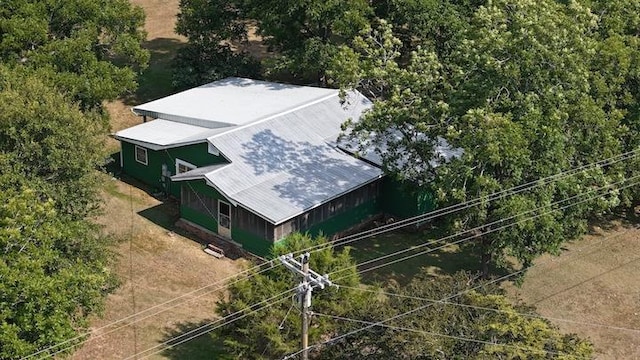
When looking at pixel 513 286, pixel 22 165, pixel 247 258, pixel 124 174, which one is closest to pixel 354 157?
pixel 247 258

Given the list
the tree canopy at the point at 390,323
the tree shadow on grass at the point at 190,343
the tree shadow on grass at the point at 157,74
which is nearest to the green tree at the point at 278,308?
the tree canopy at the point at 390,323

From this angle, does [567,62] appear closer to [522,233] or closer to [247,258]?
[522,233]

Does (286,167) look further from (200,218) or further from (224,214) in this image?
(200,218)

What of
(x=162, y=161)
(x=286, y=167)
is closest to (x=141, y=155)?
(x=162, y=161)

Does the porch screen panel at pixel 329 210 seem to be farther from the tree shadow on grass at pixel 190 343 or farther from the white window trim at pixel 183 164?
the white window trim at pixel 183 164

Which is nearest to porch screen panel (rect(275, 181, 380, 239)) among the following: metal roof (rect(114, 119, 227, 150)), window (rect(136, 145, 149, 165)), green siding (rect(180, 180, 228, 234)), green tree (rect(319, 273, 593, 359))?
green siding (rect(180, 180, 228, 234))

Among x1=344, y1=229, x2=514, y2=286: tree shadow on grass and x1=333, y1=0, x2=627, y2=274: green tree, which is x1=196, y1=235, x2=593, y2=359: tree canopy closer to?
x1=333, y1=0, x2=627, y2=274: green tree
